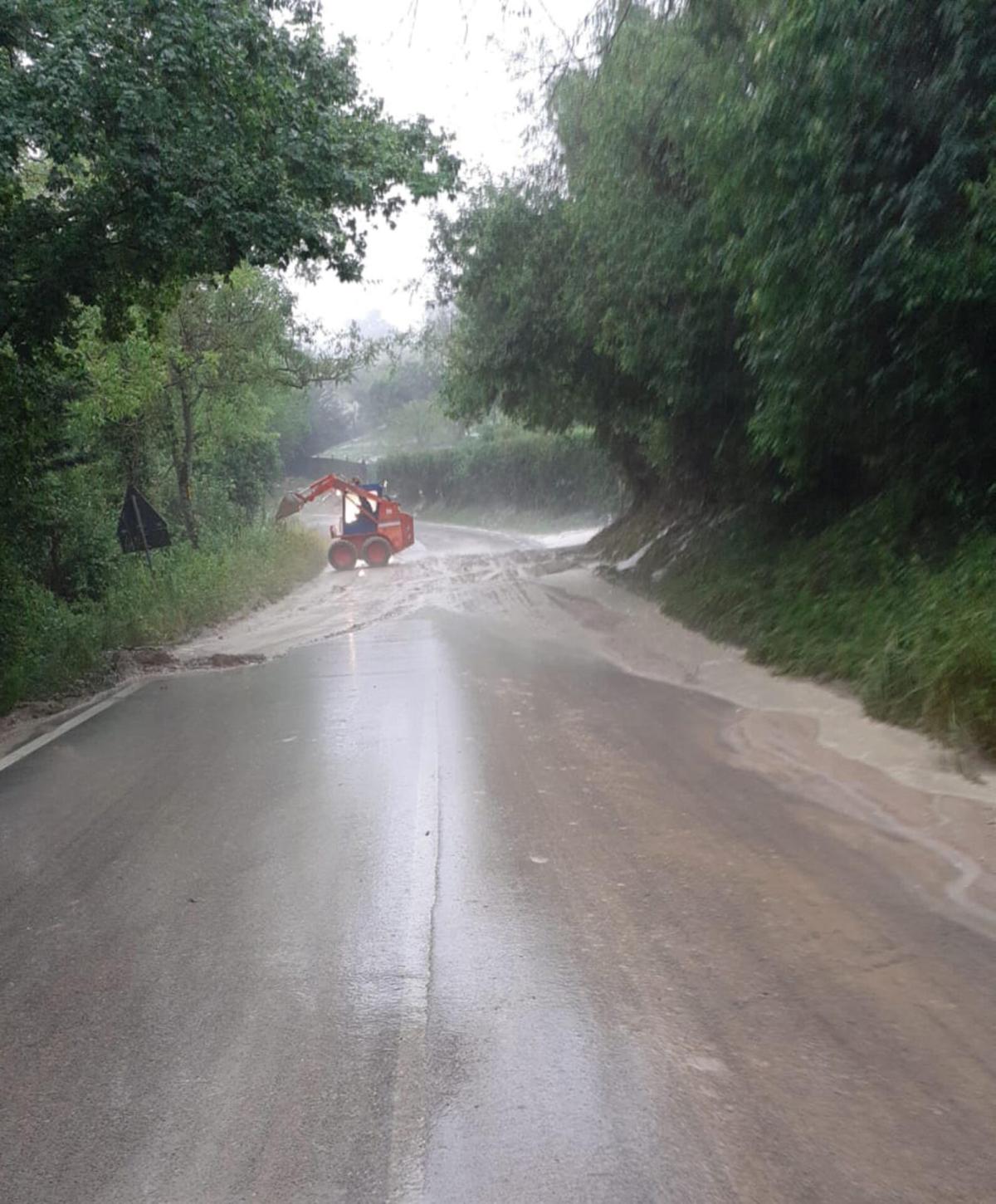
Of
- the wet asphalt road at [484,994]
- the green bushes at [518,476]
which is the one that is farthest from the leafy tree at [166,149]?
the green bushes at [518,476]

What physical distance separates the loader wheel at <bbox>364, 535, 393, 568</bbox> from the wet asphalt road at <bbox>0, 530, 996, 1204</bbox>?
→ 72.4 ft

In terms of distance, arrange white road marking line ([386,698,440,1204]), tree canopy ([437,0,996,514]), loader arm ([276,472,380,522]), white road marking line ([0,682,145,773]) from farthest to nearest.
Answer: loader arm ([276,472,380,522]) → white road marking line ([0,682,145,773]) → tree canopy ([437,0,996,514]) → white road marking line ([386,698,440,1204])

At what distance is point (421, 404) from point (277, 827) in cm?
7409

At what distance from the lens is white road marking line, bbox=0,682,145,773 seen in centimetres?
935

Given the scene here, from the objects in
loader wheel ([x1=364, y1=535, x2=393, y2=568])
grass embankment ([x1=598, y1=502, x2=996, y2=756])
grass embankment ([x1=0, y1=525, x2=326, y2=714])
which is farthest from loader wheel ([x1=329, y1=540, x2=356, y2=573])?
grass embankment ([x1=598, y1=502, x2=996, y2=756])

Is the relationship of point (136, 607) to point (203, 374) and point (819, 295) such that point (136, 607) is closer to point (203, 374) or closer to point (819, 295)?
point (203, 374)

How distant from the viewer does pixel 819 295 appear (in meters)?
10.0

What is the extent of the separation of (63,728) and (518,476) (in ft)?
130

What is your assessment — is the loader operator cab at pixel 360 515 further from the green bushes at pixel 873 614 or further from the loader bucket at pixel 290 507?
the green bushes at pixel 873 614

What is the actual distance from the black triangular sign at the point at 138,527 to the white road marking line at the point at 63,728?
4.31 m

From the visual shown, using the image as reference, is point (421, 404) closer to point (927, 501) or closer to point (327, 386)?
point (327, 386)

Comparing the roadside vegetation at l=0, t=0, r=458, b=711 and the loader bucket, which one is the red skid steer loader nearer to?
the loader bucket

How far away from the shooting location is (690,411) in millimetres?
16625

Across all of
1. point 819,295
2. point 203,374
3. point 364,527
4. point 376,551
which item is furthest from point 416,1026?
point 364,527
